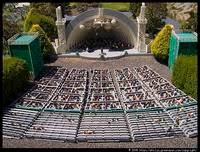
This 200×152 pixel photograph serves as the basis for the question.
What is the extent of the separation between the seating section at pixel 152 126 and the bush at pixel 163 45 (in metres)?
14.8

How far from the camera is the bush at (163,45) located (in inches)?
1668

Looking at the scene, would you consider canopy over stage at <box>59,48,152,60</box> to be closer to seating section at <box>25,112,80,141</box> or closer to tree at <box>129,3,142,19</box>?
seating section at <box>25,112,80,141</box>

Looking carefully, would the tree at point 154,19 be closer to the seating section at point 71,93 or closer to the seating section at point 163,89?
the seating section at point 163,89

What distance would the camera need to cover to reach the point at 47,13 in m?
62.7

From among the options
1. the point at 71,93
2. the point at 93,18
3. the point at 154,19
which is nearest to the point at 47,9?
the point at 93,18

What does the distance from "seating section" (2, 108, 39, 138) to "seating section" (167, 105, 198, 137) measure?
41.9 ft

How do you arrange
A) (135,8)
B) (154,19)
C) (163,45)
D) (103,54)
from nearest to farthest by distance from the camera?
(163,45)
(103,54)
(154,19)
(135,8)

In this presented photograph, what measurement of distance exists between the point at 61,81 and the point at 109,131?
41.7 ft

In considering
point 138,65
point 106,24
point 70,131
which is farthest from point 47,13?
point 70,131

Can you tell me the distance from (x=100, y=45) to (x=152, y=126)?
91.5ft

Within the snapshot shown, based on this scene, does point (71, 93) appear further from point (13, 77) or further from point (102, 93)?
point (13, 77)

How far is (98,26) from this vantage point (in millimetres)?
49969

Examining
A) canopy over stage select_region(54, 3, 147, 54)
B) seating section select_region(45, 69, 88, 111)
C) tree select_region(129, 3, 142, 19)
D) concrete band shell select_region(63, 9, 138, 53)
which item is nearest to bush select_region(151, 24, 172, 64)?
canopy over stage select_region(54, 3, 147, 54)

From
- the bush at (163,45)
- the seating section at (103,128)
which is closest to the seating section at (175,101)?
the bush at (163,45)
